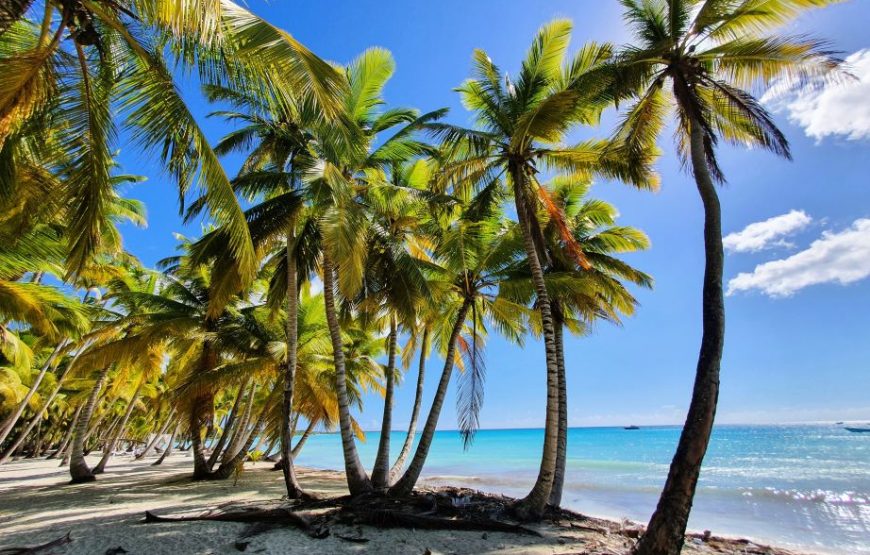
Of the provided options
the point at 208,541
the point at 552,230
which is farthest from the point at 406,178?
the point at 208,541

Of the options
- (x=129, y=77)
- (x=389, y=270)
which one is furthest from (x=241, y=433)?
(x=129, y=77)

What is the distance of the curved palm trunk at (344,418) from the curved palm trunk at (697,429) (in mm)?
5168

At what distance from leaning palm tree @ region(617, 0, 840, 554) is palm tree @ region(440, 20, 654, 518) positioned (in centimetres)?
73

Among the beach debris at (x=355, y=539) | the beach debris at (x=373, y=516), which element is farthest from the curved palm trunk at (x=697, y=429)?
the beach debris at (x=355, y=539)

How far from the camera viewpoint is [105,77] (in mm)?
5477

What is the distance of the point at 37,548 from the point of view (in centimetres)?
543

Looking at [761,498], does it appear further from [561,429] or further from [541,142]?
[541,142]

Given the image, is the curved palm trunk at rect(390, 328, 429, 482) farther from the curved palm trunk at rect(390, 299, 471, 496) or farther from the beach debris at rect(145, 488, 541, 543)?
the beach debris at rect(145, 488, 541, 543)

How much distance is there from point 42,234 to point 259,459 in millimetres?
21463

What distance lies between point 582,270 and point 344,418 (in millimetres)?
7090

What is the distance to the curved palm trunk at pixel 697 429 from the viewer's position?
5.29 metres

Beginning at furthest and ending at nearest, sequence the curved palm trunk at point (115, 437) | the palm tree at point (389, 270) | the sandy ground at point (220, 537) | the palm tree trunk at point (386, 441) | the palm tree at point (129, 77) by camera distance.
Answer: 1. the curved palm trunk at point (115, 437)
2. the palm tree trunk at point (386, 441)
3. the palm tree at point (389, 270)
4. the sandy ground at point (220, 537)
5. the palm tree at point (129, 77)

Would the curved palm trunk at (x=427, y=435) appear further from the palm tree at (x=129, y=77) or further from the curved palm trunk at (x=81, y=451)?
the curved palm trunk at (x=81, y=451)

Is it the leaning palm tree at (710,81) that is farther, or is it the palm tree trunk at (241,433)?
the palm tree trunk at (241,433)
